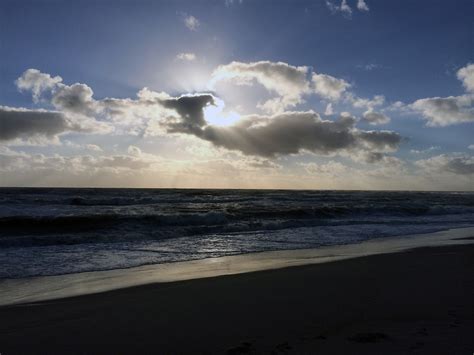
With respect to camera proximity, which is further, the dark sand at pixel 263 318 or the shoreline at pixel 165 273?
the shoreline at pixel 165 273

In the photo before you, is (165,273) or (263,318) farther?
(165,273)

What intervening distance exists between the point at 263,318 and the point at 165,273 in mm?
4041

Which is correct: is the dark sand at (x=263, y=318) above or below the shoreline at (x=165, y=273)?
above

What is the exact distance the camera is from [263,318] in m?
4.95

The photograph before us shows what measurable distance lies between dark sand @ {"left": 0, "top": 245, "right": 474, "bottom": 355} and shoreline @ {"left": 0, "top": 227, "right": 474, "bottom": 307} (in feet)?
1.85

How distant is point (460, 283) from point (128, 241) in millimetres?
11266

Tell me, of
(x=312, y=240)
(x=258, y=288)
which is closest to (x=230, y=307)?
(x=258, y=288)

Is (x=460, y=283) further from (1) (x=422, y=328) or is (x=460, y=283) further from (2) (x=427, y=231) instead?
(2) (x=427, y=231)

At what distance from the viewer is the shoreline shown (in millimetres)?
6820

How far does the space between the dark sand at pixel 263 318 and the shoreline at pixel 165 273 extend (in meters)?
0.56

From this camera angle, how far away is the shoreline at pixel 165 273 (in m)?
6.82

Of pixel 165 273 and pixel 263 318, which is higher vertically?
pixel 263 318

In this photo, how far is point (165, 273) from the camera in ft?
27.7

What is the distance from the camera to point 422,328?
4363 mm
